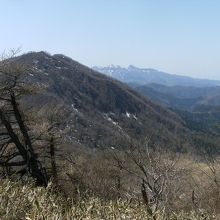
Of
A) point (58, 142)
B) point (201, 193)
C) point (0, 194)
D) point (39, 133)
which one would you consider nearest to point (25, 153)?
point (39, 133)

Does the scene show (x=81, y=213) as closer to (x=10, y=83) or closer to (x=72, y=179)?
(x=10, y=83)

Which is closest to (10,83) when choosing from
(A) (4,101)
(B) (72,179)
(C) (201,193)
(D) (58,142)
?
(A) (4,101)

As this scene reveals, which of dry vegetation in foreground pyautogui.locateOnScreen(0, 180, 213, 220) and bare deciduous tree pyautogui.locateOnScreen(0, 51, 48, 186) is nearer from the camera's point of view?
dry vegetation in foreground pyautogui.locateOnScreen(0, 180, 213, 220)

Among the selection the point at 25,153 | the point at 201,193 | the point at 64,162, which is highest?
the point at 25,153

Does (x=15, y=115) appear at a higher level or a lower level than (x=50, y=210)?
lower

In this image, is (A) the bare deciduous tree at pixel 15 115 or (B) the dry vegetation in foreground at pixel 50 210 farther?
(A) the bare deciduous tree at pixel 15 115

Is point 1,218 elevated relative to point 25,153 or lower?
elevated

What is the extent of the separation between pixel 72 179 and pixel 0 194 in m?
15.7

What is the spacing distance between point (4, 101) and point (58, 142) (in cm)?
618

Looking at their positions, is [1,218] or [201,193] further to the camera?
[201,193]

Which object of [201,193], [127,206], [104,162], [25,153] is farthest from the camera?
[104,162]

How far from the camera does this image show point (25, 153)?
2094 cm

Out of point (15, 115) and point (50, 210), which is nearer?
point (50, 210)

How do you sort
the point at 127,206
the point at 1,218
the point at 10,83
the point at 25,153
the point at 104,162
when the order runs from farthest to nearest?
the point at 104,162
the point at 25,153
the point at 10,83
the point at 127,206
the point at 1,218
